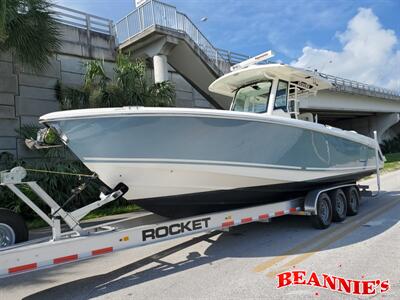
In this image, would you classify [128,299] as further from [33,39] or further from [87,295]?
[33,39]

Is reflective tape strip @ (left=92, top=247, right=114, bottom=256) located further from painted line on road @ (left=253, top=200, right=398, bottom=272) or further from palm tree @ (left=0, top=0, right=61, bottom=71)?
palm tree @ (left=0, top=0, right=61, bottom=71)

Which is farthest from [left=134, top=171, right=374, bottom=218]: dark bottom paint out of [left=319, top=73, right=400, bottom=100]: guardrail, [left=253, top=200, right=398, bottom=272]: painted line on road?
[left=319, top=73, right=400, bottom=100]: guardrail

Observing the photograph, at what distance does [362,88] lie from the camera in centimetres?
3238

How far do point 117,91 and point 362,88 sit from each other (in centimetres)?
2628

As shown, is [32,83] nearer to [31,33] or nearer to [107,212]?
[31,33]

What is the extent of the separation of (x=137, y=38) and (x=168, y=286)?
1304 centimetres

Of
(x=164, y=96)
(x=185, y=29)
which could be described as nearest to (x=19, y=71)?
(x=164, y=96)

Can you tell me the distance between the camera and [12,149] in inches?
489

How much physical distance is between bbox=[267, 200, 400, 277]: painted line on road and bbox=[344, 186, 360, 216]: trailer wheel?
0.99 feet

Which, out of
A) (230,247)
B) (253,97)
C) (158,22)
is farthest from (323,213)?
(158,22)

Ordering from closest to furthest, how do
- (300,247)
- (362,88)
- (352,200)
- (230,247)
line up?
(300,247) < (230,247) < (352,200) < (362,88)

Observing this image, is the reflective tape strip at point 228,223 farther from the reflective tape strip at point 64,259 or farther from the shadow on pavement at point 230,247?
the reflective tape strip at point 64,259

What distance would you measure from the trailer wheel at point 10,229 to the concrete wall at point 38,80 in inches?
315

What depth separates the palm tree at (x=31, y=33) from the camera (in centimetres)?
1009
